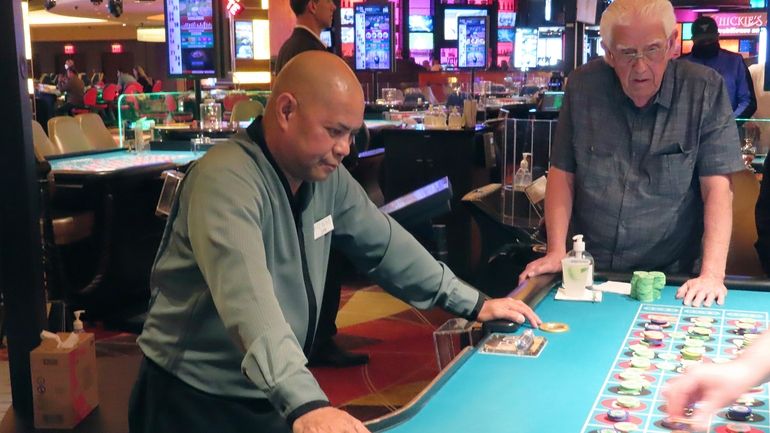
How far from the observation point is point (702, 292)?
2.55m

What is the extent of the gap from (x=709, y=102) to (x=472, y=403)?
1423mm

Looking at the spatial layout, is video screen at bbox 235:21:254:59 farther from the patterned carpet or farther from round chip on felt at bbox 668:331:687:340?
round chip on felt at bbox 668:331:687:340

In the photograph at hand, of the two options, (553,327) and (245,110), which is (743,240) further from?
(245,110)

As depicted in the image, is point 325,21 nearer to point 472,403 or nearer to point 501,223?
point 501,223

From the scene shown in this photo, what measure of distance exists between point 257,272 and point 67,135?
5.61 m

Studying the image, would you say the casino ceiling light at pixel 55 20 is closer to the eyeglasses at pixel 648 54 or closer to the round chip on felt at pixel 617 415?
the eyeglasses at pixel 648 54

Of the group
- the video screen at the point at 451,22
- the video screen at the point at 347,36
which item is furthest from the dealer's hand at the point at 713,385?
the video screen at the point at 347,36

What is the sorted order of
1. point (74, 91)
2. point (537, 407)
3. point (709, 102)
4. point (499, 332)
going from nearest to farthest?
point (537, 407)
point (499, 332)
point (709, 102)
point (74, 91)

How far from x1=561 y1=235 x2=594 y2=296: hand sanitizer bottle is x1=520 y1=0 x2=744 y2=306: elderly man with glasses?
0.61 ft

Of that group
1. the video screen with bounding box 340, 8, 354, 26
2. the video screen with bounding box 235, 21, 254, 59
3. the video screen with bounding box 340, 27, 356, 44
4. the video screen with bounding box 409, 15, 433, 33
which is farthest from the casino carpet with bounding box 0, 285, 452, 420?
the video screen with bounding box 409, 15, 433, 33

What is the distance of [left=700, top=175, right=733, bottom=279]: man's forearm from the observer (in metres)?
2.66

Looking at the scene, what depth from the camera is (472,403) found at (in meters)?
1.78

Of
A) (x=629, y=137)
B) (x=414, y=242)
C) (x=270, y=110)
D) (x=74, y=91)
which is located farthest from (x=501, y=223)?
(x=74, y=91)

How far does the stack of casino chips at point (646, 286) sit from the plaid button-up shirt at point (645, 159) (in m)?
0.23
